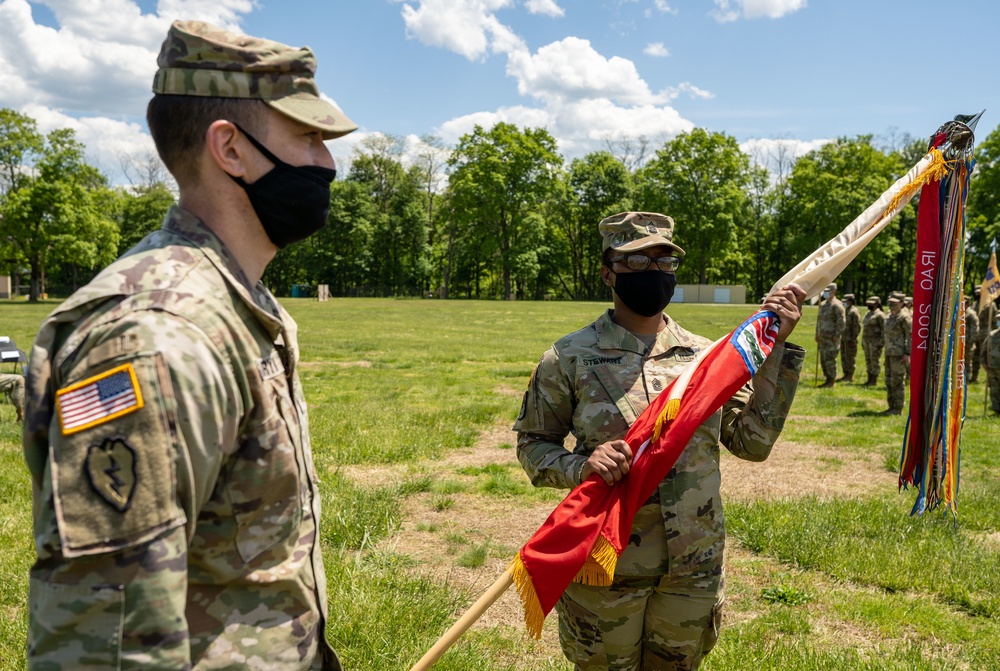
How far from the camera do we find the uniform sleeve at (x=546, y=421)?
344 cm

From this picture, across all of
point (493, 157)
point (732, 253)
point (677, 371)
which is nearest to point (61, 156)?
point (493, 157)

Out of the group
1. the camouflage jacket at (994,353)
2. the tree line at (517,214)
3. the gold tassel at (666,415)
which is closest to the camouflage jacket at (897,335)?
the camouflage jacket at (994,353)

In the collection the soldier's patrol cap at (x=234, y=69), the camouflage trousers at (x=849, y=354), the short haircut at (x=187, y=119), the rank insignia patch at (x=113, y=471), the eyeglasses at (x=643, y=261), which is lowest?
the camouflage trousers at (x=849, y=354)

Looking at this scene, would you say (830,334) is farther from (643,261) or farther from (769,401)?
(643,261)

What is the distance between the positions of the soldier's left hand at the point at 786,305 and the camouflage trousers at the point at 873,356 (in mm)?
14964

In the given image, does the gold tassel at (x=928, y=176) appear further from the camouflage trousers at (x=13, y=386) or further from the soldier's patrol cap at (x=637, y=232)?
the camouflage trousers at (x=13, y=386)

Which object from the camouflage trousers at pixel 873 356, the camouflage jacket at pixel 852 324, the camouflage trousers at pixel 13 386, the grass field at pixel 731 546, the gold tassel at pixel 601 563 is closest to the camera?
the gold tassel at pixel 601 563

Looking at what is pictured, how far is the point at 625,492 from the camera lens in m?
3.05

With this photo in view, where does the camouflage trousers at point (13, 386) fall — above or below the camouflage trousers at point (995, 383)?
above

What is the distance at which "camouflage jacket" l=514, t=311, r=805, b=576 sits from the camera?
10.4ft

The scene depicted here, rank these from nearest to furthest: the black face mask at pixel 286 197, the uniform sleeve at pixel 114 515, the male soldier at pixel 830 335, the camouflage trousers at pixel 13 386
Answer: the uniform sleeve at pixel 114 515
the black face mask at pixel 286 197
the camouflage trousers at pixel 13 386
the male soldier at pixel 830 335

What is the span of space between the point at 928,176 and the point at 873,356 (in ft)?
47.4

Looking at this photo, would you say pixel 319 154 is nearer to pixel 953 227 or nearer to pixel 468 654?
pixel 468 654

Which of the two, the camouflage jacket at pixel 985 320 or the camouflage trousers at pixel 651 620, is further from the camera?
the camouflage jacket at pixel 985 320
